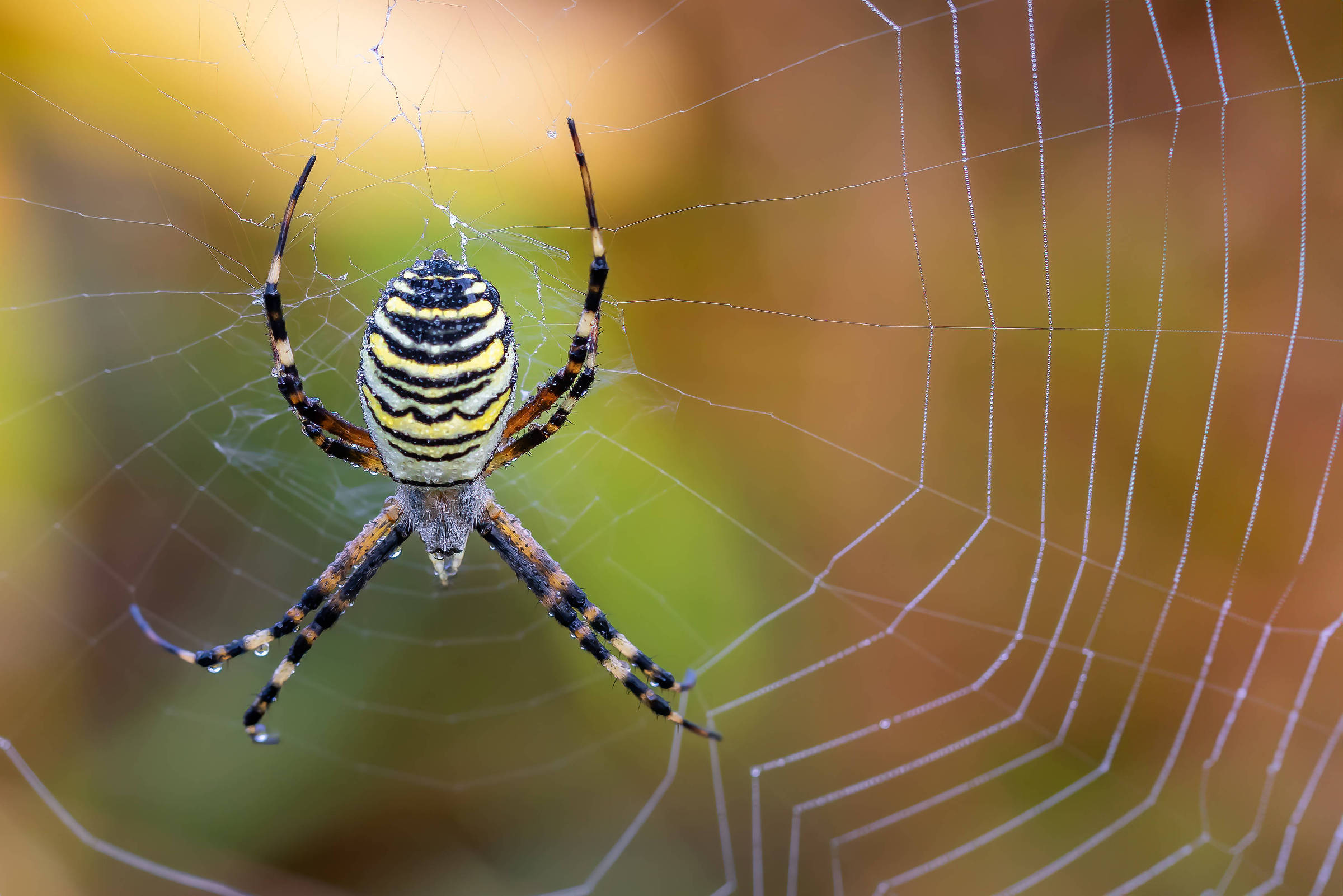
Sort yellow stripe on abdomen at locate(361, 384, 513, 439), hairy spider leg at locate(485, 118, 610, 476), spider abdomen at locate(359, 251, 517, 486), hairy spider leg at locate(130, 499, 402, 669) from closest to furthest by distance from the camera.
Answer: spider abdomen at locate(359, 251, 517, 486) → yellow stripe on abdomen at locate(361, 384, 513, 439) → hairy spider leg at locate(485, 118, 610, 476) → hairy spider leg at locate(130, 499, 402, 669)

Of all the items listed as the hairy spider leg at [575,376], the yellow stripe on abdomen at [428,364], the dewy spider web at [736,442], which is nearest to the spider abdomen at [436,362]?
the yellow stripe on abdomen at [428,364]

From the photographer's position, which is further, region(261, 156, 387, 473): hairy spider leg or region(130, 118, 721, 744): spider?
region(261, 156, 387, 473): hairy spider leg

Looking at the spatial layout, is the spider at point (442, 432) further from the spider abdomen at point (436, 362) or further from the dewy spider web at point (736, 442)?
the dewy spider web at point (736, 442)

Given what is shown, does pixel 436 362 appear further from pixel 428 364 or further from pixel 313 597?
pixel 313 597

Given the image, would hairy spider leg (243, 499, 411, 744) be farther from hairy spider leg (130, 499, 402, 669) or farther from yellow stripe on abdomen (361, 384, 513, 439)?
yellow stripe on abdomen (361, 384, 513, 439)

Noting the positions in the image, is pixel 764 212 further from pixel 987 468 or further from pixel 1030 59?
pixel 987 468

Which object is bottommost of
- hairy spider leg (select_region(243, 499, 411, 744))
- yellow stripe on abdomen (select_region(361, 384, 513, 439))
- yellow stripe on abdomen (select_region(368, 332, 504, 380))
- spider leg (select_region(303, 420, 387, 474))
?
hairy spider leg (select_region(243, 499, 411, 744))

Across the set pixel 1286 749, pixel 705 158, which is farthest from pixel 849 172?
pixel 1286 749

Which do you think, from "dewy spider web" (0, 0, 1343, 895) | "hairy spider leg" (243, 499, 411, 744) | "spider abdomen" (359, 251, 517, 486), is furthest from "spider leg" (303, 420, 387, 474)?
"dewy spider web" (0, 0, 1343, 895)
